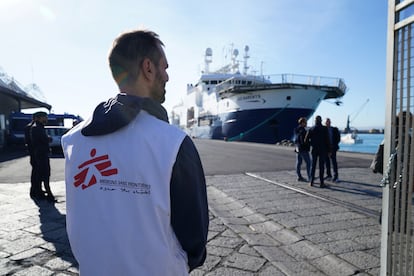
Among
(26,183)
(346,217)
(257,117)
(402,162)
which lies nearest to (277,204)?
(346,217)

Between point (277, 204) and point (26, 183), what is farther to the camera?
point (26, 183)

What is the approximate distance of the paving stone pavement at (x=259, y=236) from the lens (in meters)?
2.87

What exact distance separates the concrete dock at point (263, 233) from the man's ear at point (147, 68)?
2220 mm

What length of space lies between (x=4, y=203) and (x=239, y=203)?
4.25 metres

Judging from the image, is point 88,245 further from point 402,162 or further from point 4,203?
point 4,203

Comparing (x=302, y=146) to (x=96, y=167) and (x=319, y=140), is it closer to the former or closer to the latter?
(x=319, y=140)

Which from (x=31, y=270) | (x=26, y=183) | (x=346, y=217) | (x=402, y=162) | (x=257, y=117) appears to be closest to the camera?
(x=402, y=162)

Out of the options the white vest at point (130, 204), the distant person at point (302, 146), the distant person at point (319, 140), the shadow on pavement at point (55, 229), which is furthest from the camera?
the distant person at point (302, 146)

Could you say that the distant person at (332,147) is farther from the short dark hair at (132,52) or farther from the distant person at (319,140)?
the short dark hair at (132,52)

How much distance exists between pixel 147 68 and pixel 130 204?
1.72ft

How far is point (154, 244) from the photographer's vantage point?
961mm

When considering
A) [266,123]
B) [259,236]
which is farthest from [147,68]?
[266,123]

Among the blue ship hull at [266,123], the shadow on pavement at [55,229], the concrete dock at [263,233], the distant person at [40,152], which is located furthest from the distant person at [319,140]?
the blue ship hull at [266,123]

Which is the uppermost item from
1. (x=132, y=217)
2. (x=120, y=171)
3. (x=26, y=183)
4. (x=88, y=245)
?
(x=120, y=171)
